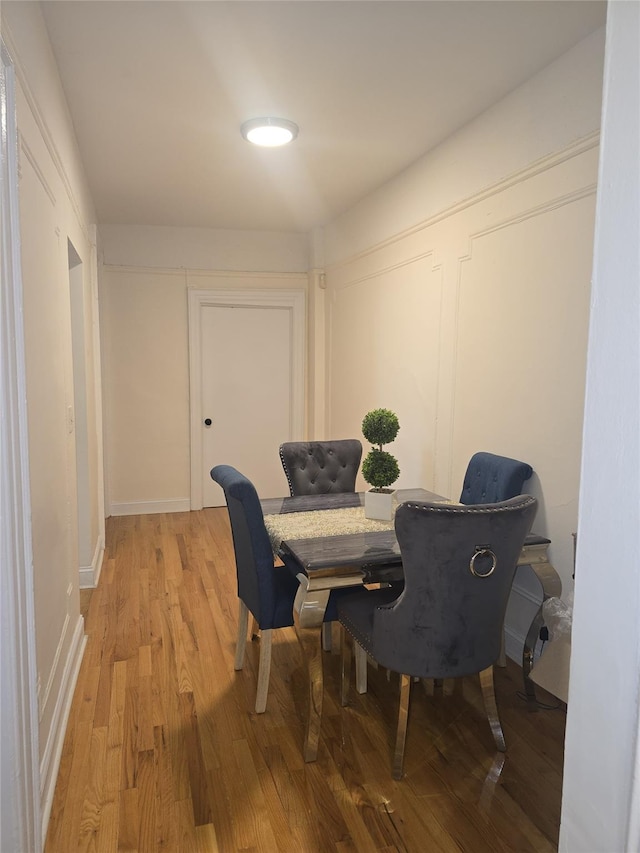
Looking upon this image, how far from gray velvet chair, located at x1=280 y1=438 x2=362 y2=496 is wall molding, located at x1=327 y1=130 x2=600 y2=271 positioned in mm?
1435

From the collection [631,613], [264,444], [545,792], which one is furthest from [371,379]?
[631,613]

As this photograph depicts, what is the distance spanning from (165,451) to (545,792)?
452 centimetres

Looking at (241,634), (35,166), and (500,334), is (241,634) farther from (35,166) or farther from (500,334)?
(35,166)

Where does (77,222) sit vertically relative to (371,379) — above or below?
above

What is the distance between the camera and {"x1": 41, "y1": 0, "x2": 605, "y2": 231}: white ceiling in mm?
2201

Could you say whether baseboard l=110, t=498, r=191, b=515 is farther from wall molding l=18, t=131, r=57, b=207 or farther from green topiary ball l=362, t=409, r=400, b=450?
wall molding l=18, t=131, r=57, b=207

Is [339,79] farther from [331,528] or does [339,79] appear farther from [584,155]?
[331,528]

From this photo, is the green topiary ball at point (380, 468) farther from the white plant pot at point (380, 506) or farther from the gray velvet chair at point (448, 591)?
the gray velvet chair at point (448, 591)

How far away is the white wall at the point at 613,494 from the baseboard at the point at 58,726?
1.66 metres

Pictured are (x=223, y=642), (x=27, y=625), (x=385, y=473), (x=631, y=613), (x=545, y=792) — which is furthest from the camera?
(x=223, y=642)

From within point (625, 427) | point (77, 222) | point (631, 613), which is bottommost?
point (631, 613)

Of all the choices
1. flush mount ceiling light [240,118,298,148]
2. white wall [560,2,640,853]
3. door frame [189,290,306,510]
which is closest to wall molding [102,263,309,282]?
door frame [189,290,306,510]

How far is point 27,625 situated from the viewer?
1.33m

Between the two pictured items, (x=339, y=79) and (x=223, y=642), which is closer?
(x=339, y=79)
